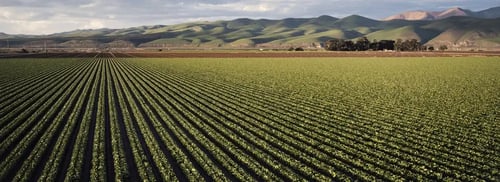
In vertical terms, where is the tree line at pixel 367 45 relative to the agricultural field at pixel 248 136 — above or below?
above

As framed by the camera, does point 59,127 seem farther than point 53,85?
No

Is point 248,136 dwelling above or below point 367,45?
below

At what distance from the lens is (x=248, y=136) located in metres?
17.8

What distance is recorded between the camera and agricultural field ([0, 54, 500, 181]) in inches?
521

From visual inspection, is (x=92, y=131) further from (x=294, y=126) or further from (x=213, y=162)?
(x=294, y=126)

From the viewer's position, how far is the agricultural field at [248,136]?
521 inches

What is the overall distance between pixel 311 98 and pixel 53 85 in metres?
25.7

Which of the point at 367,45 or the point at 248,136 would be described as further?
the point at 367,45

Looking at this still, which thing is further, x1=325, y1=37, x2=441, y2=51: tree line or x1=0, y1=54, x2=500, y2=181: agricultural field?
x1=325, y1=37, x2=441, y2=51: tree line

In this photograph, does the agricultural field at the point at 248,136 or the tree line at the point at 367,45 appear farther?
the tree line at the point at 367,45

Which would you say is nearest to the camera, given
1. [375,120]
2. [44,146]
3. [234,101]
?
[44,146]

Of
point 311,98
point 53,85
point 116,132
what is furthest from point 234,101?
point 53,85

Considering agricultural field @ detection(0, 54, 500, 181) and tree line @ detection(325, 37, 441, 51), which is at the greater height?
tree line @ detection(325, 37, 441, 51)

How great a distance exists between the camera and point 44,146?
53.2 feet
